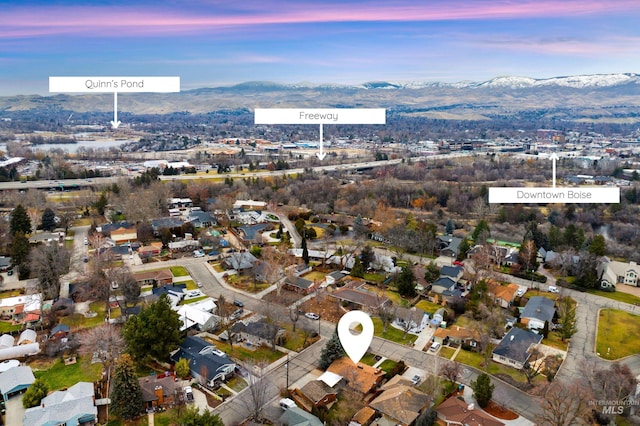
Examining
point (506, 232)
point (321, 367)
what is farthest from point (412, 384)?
point (506, 232)

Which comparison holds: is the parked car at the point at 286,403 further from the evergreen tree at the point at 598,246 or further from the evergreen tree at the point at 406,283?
the evergreen tree at the point at 598,246

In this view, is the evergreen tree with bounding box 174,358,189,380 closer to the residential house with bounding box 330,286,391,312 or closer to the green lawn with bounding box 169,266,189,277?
the residential house with bounding box 330,286,391,312

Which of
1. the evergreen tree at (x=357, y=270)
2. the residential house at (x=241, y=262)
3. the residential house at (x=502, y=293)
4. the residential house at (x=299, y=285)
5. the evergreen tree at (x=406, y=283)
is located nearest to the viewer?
the residential house at (x=502, y=293)

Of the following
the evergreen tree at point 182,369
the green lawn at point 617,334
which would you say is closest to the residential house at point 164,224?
the evergreen tree at point 182,369

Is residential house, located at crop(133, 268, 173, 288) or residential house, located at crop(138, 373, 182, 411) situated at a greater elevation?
residential house, located at crop(133, 268, 173, 288)

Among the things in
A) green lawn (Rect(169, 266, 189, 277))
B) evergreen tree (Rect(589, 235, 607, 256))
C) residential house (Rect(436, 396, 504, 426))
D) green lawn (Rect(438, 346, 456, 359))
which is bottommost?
residential house (Rect(436, 396, 504, 426))

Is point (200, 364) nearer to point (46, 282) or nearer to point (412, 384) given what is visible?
point (412, 384)

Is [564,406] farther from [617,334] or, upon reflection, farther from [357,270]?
[357,270]

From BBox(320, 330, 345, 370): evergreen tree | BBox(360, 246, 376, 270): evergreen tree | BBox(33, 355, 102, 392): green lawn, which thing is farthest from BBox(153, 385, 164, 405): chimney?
BBox(360, 246, 376, 270): evergreen tree
